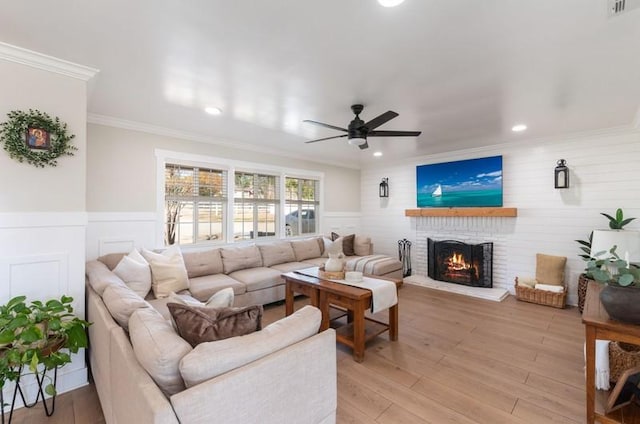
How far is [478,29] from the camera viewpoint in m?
1.76

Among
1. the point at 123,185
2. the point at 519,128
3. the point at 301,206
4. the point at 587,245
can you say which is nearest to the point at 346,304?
the point at 123,185

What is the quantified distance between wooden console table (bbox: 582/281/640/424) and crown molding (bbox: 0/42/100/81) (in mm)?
3948

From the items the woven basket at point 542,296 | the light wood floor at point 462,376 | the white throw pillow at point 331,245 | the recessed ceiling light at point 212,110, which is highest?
the recessed ceiling light at point 212,110

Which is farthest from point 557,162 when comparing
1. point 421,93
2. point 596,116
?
point 421,93

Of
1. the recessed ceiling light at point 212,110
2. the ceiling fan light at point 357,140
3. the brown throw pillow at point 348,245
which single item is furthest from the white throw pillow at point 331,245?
the recessed ceiling light at point 212,110

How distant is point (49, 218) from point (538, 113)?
16.0 ft

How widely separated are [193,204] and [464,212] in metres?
4.51

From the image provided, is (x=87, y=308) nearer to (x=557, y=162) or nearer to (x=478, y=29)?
(x=478, y=29)

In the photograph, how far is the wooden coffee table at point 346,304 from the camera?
8.68 feet

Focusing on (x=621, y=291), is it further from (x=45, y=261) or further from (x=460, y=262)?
(x=45, y=261)

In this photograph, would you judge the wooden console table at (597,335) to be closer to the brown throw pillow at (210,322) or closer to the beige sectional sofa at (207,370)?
the beige sectional sofa at (207,370)

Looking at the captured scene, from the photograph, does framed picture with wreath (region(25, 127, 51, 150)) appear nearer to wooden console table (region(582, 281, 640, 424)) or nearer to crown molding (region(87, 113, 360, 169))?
crown molding (region(87, 113, 360, 169))

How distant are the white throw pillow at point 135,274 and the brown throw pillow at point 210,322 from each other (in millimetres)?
1765

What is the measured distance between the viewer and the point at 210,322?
1390 mm
